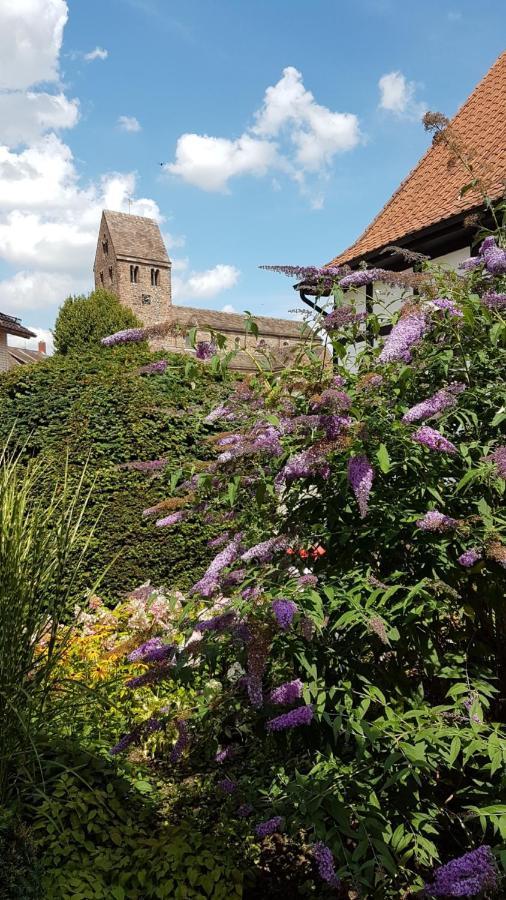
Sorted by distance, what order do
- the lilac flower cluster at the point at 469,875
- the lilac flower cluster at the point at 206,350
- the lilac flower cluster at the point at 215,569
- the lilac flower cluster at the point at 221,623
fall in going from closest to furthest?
1. the lilac flower cluster at the point at 469,875
2. the lilac flower cluster at the point at 221,623
3. the lilac flower cluster at the point at 215,569
4. the lilac flower cluster at the point at 206,350

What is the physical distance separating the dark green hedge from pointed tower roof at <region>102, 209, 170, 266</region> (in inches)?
2035

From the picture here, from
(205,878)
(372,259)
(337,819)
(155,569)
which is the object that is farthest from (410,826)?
(372,259)

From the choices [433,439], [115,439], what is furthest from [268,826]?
[115,439]

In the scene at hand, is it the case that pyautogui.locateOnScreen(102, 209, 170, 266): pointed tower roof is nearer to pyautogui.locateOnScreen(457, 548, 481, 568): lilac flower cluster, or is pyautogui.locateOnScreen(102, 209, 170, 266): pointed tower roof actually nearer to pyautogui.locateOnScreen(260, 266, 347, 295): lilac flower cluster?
pyautogui.locateOnScreen(260, 266, 347, 295): lilac flower cluster

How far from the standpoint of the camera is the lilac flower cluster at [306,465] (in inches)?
84.4

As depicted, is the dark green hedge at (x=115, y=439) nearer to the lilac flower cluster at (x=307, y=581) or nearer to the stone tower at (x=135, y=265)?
the lilac flower cluster at (x=307, y=581)

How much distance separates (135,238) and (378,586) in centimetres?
6037

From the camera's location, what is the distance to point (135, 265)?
57500 mm

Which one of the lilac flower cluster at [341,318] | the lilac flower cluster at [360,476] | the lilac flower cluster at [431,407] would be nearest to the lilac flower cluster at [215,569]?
the lilac flower cluster at [360,476]

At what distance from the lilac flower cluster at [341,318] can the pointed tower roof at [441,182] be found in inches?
256

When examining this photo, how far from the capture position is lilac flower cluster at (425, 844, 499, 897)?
176 centimetres

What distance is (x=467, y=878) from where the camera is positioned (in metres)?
1.83

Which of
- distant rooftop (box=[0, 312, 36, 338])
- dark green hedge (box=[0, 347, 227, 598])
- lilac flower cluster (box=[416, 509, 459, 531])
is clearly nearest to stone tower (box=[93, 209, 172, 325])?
distant rooftop (box=[0, 312, 36, 338])

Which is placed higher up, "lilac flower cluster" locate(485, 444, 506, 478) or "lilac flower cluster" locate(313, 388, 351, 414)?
"lilac flower cluster" locate(313, 388, 351, 414)
